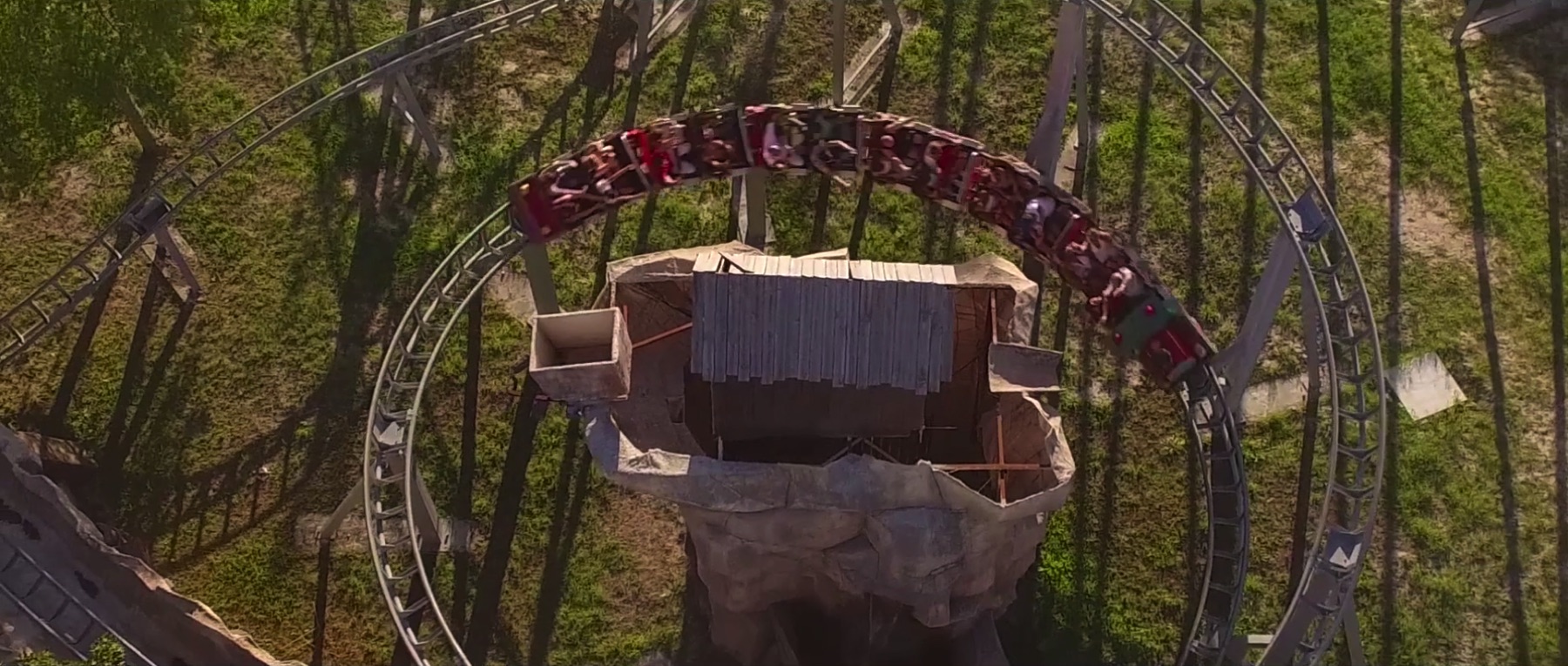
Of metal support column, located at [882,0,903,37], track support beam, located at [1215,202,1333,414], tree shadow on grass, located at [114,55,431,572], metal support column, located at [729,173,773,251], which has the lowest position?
tree shadow on grass, located at [114,55,431,572]

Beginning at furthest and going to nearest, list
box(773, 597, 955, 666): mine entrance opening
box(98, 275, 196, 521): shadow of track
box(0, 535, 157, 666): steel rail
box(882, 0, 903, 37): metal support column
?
box(882, 0, 903, 37): metal support column < box(98, 275, 196, 521): shadow of track < box(773, 597, 955, 666): mine entrance opening < box(0, 535, 157, 666): steel rail

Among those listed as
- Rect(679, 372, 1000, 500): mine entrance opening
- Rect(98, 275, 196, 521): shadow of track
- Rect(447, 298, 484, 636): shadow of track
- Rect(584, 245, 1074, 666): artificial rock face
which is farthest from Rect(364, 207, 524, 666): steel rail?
Rect(98, 275, 196, 521): shadow of track

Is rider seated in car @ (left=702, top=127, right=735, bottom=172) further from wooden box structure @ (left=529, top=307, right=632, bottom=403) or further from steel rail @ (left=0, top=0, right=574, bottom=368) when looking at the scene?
steel rail @ (left=0, top=0, right=574, bottom=368)

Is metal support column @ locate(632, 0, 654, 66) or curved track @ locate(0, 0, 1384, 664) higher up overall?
metal support column @ locate(632, 0, 654, 66)

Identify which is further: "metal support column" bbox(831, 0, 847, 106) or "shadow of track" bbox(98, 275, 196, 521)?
"metal support column" bbox(831, 0, 847, 106)

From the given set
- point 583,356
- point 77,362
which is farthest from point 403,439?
point 77,362

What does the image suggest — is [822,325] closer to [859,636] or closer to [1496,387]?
[859,636]
